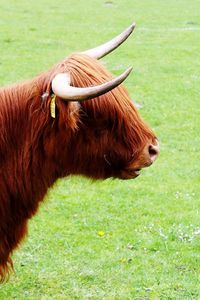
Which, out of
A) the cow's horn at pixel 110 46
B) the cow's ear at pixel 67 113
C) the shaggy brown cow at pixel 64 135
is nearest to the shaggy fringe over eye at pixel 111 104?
the shaggy brown cow at pixel 64 135

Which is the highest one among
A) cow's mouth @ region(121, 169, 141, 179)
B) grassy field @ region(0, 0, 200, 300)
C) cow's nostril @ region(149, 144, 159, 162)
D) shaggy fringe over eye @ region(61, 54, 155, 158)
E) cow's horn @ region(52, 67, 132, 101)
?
cow's horn @ region(52, 67, 132, 101)

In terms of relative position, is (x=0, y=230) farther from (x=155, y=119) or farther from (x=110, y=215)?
(x=155, y=119)

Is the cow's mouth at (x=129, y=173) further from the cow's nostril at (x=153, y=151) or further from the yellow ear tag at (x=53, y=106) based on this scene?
the yellow ear tag at (x=53, y=106)

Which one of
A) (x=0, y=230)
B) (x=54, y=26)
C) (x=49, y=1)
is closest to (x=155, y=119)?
(x=0, y=230)

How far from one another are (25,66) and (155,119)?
5759mm

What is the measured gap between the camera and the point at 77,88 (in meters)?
3.91

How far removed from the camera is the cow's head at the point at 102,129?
4.26m

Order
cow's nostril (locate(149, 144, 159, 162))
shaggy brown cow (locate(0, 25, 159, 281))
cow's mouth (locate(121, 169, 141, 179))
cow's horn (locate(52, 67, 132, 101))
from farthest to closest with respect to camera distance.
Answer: cow's mouth (locate(121, 169, 141, 179)) < cow's nostril (locate(149, 144, 159, 162)) < shaggy brown cow (locate(0, 25, 159, 281)) < cow's horn (locate(52, 67, 132, 101))

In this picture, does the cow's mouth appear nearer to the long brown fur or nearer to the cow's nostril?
the long brown fur

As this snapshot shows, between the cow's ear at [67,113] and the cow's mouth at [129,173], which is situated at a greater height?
the cow's ear at [67,113]

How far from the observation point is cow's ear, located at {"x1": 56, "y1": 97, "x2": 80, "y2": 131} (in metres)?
4.13

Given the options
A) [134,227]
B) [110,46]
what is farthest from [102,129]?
[134,227]

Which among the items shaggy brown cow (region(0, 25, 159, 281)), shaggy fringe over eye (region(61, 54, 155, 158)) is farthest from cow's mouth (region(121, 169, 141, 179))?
shaggy fringe over eye (region(61, 54, 155, 158))

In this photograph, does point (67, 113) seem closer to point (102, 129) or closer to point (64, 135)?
point (64, 135)
